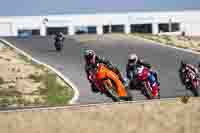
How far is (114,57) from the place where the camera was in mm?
36500

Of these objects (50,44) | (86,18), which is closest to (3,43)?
(50,44)

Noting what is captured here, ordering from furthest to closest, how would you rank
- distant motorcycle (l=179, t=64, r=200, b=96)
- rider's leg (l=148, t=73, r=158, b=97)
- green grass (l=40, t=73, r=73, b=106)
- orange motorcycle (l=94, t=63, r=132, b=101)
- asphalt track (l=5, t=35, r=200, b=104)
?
asphalt track (l=5, t=35, r=200, b=104), distant motorcycle (l=179, t=64, r=200, b=96), green grass (l=40, t=73, r=73, b=106), rider's leg (l=148, t=73, r=158, b=97), orange motorcycle (l=94, t=63, r=132, b=101)

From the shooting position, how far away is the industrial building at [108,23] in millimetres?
124938

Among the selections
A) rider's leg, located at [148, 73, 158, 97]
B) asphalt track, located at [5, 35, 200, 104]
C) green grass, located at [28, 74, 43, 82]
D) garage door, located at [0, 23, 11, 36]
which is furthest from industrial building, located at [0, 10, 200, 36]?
rider's leg, located at [148, 73, 158, 97]

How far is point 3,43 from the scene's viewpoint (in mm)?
42469

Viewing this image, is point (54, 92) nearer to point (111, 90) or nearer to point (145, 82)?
point (111, 90)

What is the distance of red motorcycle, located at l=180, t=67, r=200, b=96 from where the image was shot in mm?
29812

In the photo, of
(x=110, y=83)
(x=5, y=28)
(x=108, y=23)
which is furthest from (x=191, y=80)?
(x=108, y=23)

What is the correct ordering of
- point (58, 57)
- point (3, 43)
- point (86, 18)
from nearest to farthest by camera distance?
1. point (58, 57)
2. point (3, 43)
3. point (86, 18)

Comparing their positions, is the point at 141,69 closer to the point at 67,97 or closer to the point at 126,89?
the point at 126,89

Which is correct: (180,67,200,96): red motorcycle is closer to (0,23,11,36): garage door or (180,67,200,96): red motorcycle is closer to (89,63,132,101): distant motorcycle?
(89,63,132,101): distant motorcycle

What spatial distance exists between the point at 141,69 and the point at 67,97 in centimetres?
426

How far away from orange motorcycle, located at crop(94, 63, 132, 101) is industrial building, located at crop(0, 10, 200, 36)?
3743 inches

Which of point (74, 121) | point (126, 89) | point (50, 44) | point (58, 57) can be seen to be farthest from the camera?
point (50, 44)
